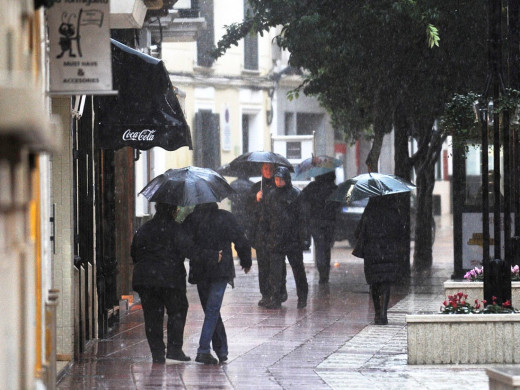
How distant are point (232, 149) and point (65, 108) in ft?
80.7

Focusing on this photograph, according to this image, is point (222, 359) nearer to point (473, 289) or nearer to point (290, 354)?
point (290, 354)

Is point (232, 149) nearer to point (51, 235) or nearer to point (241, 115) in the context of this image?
point (241, 115)

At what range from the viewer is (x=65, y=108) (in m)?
12.1

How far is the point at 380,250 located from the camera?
1551 cm

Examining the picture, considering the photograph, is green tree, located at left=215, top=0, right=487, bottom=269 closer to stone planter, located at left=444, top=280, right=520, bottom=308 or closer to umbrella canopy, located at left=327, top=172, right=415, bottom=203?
umbrella canopy, located at left=327, top=172, right=415, bottom=203

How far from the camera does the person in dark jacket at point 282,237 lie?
57.4 feet

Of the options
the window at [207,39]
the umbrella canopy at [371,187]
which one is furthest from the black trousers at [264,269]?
the window at [207,39]

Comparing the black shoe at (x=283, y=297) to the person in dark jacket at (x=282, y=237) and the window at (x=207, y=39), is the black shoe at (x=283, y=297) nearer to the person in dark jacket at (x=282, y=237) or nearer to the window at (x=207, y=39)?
the person in dark jacket at (x=282, y=237)

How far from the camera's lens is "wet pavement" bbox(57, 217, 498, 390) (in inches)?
425

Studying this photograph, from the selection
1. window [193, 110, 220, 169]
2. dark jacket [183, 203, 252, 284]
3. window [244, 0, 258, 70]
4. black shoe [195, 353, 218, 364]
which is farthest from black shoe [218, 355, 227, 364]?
window [244, 0, 258, 70]

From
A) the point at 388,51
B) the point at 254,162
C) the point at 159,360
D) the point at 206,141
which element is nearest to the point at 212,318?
the point at 159,360

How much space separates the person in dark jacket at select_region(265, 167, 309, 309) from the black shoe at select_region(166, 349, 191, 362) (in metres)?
5.28

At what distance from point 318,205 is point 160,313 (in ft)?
33.4

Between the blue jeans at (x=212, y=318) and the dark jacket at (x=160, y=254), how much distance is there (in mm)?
338
